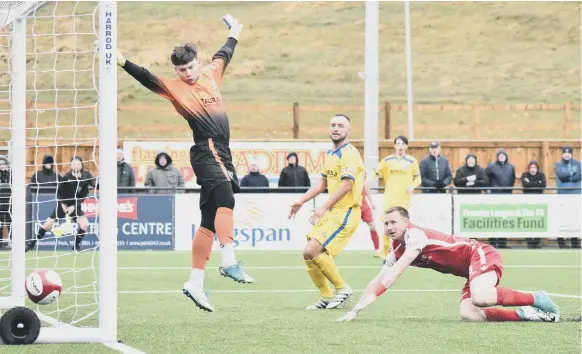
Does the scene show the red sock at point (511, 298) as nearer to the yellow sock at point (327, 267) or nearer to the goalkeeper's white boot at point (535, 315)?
the goalkeeper's white boot at point (535, 315)

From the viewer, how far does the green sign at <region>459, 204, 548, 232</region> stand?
22.0m

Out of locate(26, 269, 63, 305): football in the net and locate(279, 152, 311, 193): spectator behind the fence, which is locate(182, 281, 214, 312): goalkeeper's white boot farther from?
locate(279, 152, 311, 193): spectator behind the fence

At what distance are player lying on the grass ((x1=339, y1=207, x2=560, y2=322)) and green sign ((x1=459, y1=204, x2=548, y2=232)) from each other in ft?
38.7

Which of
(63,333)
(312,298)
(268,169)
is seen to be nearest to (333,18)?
(268,169)

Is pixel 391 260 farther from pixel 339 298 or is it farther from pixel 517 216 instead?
pixel 517 216

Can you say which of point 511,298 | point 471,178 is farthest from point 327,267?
point 471,178

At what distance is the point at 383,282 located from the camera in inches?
376

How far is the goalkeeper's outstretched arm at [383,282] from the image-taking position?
31.2 feet

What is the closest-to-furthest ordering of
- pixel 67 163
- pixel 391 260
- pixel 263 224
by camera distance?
pixel 391 260 < pixel 67 163 < pixel 263 224

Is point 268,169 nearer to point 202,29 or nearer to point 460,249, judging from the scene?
point 460,249

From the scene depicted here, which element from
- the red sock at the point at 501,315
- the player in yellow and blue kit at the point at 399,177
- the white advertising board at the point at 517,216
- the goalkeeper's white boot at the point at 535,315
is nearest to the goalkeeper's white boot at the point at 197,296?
the red sock at the point at 501,315

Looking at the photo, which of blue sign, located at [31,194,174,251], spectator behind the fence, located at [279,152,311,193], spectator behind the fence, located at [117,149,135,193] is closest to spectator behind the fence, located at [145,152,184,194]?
spectator behind the fence, located at [117,149,135,193]

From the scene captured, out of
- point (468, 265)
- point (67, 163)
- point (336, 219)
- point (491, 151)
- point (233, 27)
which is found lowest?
point (468, 265)

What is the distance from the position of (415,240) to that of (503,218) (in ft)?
40.9
